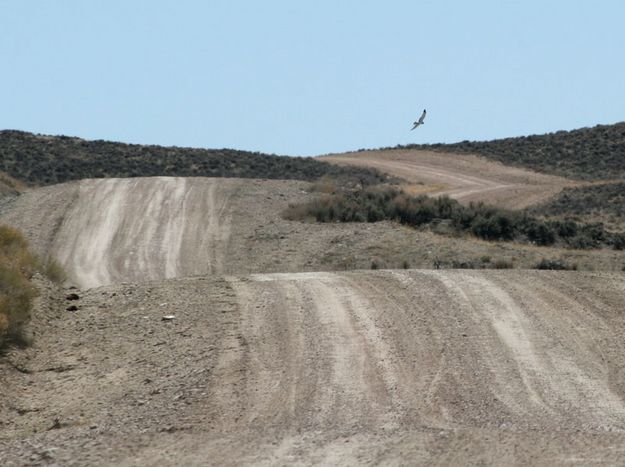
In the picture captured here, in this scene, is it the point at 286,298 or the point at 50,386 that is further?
the point at 286,298

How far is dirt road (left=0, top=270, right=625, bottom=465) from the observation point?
41.9 ft

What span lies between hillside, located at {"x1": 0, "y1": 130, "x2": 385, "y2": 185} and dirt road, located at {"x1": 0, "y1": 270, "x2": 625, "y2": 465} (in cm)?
3939

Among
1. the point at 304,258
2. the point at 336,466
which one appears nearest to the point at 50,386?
the point at 336,466

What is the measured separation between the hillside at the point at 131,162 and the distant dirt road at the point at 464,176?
345 centimetres

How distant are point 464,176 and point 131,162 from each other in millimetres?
18716

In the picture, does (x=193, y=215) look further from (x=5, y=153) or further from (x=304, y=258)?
(x=5, y=153)

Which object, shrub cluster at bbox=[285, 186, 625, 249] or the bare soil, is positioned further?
shrub cluster at bbox=[285, 186, 625, 249]

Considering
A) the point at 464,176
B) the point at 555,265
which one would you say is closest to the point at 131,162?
the point at 464,176

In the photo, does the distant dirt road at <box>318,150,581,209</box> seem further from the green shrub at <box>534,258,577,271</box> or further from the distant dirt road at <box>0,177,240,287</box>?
the green shrub at <box>534,258,577,271</box>

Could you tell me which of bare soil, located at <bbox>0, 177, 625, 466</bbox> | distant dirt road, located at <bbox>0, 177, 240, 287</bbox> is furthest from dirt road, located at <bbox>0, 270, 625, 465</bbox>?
distant dirt road, located at <bbox>0, 177, 240, 287</bbox>

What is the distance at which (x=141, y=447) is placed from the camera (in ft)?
42.2

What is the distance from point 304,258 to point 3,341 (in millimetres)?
15678

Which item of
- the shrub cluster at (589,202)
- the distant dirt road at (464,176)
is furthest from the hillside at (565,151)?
the shrub cluster at (589,202)

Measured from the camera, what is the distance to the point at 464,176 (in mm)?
71625
